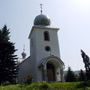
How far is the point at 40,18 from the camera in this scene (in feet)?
101

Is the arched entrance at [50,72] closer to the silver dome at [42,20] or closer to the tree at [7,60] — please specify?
the tree at [7,60]

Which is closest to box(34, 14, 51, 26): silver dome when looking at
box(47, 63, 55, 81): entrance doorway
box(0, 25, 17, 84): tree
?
box(0, 25, 17, 84): tree

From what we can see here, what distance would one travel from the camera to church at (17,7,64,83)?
26.6m

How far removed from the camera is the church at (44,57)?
1049 inches

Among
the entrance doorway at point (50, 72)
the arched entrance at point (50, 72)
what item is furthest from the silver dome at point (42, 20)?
the entrance doorway at point (50, 72)

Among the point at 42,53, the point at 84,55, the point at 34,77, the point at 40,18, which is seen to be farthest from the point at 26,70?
the point at 84,55

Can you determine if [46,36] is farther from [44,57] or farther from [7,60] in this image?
[7,60]

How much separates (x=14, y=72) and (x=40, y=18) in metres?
10.4

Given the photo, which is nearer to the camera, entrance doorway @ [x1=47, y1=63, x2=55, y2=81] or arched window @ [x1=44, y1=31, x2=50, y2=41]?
entrance doorway @ [x1=47, y1=63, x2=55, y2=81]

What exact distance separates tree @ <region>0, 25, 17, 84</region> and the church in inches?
99.2

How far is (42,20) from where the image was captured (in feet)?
100

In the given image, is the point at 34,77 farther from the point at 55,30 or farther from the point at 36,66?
the point at 55,30

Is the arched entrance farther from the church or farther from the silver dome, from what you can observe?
the silver dome

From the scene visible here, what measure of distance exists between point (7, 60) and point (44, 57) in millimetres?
5473
